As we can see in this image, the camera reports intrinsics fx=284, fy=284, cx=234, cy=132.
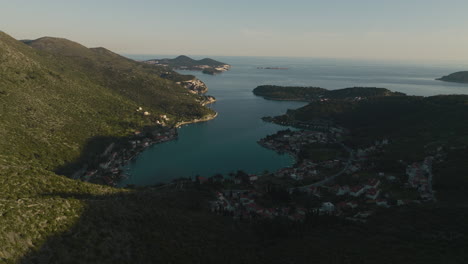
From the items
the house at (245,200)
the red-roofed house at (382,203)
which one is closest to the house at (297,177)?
the house at (245,200)

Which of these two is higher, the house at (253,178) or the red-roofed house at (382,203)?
the red-roofed house at (382,203)

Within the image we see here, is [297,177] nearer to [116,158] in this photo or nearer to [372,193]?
[372,193]

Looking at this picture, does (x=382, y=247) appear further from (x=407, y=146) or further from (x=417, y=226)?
(x=407, y=146)

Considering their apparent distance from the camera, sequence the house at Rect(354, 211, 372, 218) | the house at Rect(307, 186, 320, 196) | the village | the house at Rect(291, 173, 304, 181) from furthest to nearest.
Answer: the house at Rect(291, 173, 304, 181) → the house at Rect(307, 186, 320, 196) → the village → the house at Rect(354, 211, 372, 218)

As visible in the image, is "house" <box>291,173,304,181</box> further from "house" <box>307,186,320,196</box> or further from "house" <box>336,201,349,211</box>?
"house" <box>336,201,349,211</box>

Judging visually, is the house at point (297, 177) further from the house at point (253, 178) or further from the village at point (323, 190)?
the house at point (253, 178)

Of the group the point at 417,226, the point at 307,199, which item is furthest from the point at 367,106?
the point at 417,226

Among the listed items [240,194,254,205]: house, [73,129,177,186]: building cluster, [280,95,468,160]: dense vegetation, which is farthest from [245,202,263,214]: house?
[280,95,468,160]: dense vegetation
